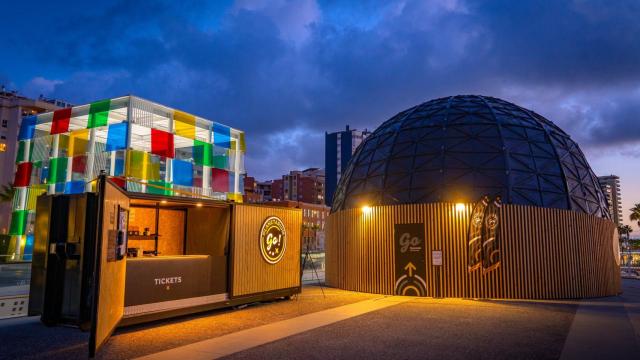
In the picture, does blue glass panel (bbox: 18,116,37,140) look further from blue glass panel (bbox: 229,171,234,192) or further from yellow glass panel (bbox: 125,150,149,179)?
blue glass panel (bbox: 229,171,234,192)

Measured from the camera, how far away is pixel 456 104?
83.0ft

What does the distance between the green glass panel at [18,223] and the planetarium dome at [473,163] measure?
3176 centimetres

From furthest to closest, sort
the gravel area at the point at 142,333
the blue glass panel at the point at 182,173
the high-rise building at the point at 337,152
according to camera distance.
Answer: the high-rise building at the point at 337,152 < the blue glass panel at the point at 182,173 < the gravel area at the point at 142,333

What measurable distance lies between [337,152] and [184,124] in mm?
112077

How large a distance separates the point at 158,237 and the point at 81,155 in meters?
28.0

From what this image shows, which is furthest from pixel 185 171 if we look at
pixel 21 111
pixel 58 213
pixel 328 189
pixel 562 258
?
pixel 328 189

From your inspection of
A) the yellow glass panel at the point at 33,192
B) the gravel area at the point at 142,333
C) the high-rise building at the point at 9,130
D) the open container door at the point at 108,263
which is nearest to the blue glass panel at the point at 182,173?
the yellow glass panel at the point at 33,192

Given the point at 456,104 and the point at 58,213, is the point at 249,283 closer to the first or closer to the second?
the point at 58,213

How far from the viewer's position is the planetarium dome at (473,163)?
2064cm

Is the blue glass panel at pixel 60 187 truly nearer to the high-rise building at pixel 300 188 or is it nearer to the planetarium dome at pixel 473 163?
the planetarium dome at pixel 473 163

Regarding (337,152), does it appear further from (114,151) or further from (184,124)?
(114,151)

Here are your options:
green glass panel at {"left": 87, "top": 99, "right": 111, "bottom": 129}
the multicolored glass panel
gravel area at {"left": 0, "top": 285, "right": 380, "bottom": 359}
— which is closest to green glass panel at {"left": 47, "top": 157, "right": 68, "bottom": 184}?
the multicolored glass panel

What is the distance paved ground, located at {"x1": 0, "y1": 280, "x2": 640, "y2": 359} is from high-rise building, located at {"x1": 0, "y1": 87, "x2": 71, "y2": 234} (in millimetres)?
78070

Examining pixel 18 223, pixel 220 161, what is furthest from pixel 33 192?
pixel 220 161
